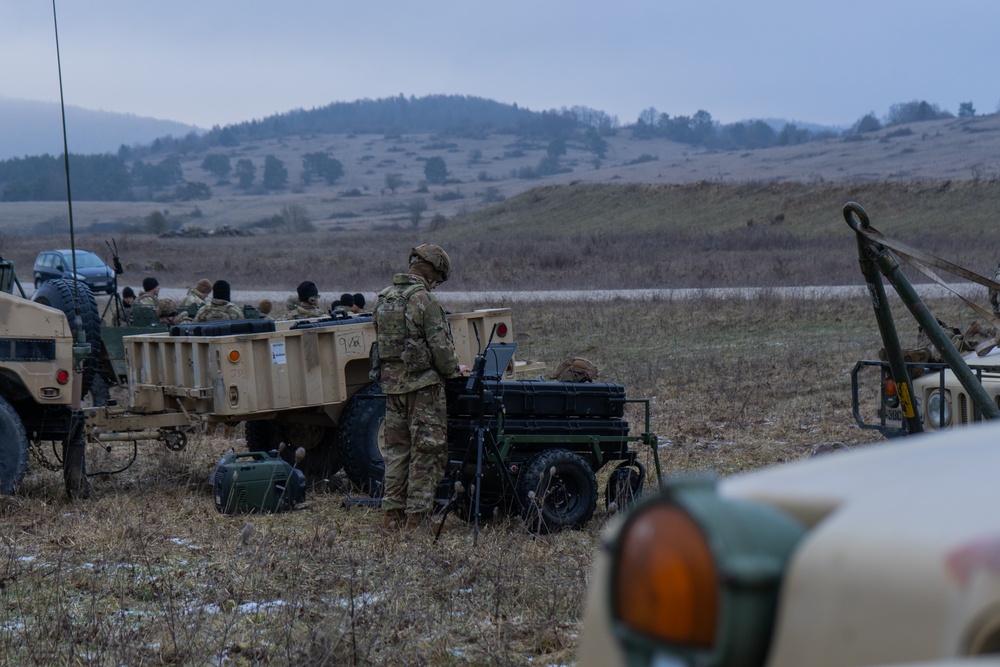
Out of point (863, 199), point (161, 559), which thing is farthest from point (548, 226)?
point (161, 559)

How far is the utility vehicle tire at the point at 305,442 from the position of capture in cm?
971

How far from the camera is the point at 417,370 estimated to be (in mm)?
7414

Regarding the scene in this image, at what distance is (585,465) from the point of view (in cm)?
769

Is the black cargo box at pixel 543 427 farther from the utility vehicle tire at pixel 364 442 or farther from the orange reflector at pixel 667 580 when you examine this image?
the orange reflector at pixel 667 580

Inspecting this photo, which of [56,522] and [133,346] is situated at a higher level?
[133,346]

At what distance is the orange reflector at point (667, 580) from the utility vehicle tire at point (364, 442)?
293 inches

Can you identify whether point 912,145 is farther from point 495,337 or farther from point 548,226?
point 495,337

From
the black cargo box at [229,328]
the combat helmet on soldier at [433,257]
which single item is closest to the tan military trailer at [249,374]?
the black cargo box at [229,328]

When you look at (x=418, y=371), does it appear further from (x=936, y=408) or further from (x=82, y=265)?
(x=82, y=265)

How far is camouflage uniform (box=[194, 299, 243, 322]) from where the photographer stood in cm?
1117

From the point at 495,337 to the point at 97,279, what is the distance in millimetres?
16221

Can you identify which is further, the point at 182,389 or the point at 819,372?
the point at 819,372

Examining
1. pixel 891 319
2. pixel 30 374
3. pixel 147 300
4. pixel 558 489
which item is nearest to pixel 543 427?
pixel 558 489

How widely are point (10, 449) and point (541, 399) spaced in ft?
11.9
